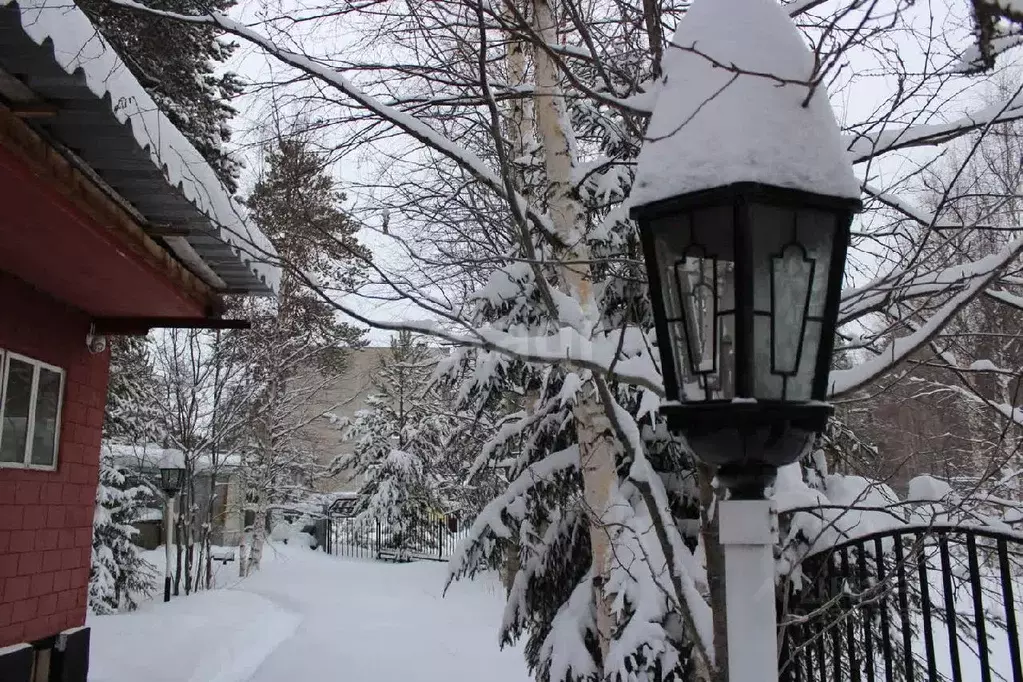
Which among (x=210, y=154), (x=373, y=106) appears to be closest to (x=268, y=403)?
(x=210, y=154)

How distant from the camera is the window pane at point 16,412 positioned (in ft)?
16.3

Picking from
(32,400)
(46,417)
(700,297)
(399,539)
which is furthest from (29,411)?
(399,539)

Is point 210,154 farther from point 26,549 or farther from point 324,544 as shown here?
point 324,544

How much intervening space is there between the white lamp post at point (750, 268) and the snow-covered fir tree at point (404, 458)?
15987 millimetres

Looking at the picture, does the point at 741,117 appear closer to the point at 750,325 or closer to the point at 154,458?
the point at 750,325

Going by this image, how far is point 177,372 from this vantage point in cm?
1291

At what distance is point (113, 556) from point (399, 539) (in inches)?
321

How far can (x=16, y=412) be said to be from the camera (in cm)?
512

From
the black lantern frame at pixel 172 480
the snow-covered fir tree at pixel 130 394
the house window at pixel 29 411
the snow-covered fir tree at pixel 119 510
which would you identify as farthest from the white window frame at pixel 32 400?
the black lantern frame at pixel 172 480

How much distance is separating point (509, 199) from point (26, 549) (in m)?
4.55

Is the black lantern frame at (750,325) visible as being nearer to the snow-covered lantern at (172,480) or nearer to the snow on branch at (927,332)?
the snow on branch at (927,332)

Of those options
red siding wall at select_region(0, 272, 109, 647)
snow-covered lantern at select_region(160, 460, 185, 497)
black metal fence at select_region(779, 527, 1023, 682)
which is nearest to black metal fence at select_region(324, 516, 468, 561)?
snow-covered lantern at select_region(160, 460, 185, 497)

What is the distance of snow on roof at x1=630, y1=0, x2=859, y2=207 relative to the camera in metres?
1.51

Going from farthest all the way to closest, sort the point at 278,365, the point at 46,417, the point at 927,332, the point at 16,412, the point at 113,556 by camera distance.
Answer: the point at 278,365 → the point at 113,556 → the point at 46,417 → the point at 16,412 → the point at 927,332
